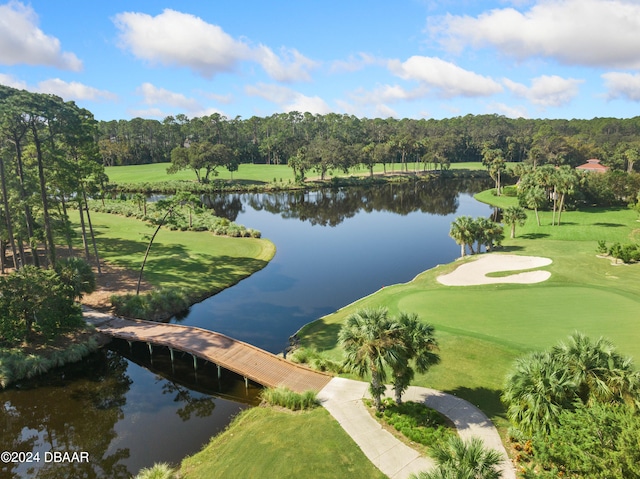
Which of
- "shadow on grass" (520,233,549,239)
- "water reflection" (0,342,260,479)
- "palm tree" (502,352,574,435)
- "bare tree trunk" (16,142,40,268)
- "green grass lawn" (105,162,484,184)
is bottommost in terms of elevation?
"water reflection" (0,342,260,479)

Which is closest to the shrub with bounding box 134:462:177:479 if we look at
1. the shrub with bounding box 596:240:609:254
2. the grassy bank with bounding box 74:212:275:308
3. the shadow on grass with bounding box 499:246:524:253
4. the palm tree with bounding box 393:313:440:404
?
the palm tree with bounding box 393:313:440:404

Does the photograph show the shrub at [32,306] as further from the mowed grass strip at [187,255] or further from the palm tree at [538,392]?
the palm tree at [538,392]

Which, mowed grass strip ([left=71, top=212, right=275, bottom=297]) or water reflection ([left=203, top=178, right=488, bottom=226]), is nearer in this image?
mowed grass strip ([left=71, top=212, right=275, bottom=297])

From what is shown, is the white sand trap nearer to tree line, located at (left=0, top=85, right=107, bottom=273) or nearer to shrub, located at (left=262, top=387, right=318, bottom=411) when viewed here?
shrub, located at (left=262, top=387, right=318, bottom=411)

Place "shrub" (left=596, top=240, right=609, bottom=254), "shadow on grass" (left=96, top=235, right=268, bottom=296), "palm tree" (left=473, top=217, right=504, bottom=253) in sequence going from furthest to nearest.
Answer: "palm tree" (left=473, top=217, right=504, bottom=253)
"shrub" (left=596, top=240, right=609, bottom=254)
"shadow on grass" (left=96, top=235, right=268, bottom=296)

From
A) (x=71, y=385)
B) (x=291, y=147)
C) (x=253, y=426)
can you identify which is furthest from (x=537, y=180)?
(x=291, y=147)

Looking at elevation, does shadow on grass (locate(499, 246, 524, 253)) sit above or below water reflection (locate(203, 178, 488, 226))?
below

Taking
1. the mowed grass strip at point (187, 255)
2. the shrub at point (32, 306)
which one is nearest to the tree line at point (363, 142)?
the mowed grass strip at point (187, 255)
